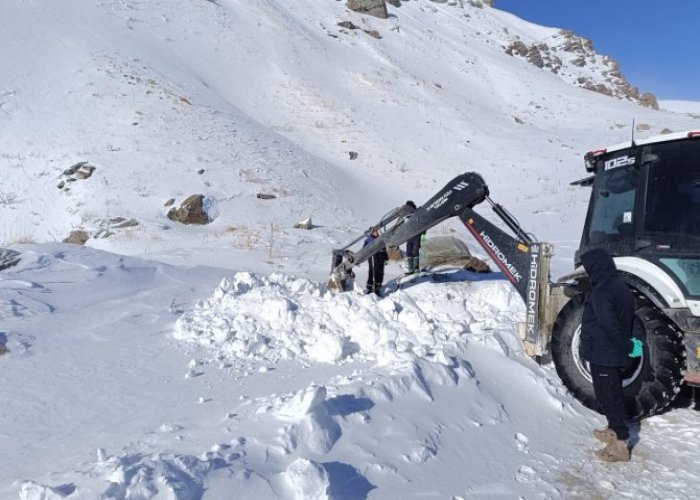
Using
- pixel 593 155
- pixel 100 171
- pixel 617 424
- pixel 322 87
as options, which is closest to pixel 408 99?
pixel 322 87

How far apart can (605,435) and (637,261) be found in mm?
1591

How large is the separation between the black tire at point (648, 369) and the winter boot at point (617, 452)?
47cm

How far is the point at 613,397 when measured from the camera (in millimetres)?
4250

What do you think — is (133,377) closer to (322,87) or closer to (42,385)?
(42,385)

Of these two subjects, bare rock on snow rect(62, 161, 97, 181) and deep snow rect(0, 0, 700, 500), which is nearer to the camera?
deep snow rect(0, 0, 700, 500)

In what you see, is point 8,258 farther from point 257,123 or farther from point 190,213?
point 257,123

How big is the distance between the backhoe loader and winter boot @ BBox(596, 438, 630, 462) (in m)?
0.47

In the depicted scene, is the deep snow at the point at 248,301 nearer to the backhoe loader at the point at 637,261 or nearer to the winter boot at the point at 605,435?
the winter boot at the point at 605,435

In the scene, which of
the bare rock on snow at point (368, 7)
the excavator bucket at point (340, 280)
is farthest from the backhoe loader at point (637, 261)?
the bare rock on snow at point (368, 7)

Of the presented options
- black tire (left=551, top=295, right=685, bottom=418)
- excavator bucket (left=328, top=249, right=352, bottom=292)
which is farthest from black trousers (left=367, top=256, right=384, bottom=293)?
black tire (left=551, top=295, right=685, bottom=418)

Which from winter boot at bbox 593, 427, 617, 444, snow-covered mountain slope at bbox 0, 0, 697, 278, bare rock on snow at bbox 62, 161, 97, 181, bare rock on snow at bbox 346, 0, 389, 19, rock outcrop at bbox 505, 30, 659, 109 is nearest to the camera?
winter boot at bbox 593, 427, 617, 444

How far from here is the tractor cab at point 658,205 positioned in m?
4.68

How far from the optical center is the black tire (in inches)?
174

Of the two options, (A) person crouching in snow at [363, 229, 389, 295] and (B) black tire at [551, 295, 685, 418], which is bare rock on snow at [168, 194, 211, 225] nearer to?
(A) person crouching in snow at [363, 229, 389, 295]
